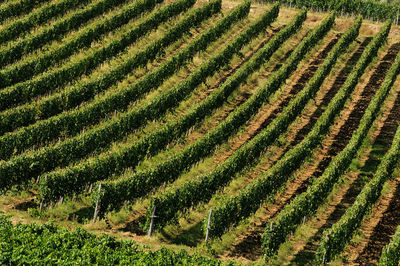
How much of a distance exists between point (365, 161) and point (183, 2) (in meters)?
33.1

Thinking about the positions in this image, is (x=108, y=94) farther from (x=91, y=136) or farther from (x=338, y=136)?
(x=338, y=136)

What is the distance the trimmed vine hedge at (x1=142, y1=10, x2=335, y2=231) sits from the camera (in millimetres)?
33750

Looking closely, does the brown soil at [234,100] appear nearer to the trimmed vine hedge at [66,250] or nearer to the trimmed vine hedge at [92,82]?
the trimmed vine hedge at [92,82]

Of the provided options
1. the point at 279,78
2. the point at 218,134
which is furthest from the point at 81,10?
the point at 218,134

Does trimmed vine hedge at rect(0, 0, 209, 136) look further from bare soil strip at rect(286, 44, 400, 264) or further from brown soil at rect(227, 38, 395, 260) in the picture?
bare soil strip at rect(286, 44, 400, 264)

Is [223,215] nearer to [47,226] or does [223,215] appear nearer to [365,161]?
[47,226]

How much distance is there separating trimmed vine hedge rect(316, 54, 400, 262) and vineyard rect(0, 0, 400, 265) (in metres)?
0.13

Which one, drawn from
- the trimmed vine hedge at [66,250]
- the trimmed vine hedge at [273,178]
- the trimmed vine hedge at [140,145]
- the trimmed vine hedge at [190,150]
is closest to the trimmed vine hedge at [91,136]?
the trimmed vine hedge at [140,145]

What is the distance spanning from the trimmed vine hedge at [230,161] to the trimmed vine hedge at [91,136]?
6956mm

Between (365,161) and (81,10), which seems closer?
(365,161)

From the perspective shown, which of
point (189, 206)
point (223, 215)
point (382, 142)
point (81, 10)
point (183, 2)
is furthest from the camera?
point (183, 2)

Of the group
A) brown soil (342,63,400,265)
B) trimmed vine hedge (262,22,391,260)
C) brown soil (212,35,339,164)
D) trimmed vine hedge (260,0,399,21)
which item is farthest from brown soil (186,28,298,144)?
trimmed vine hedge (260,0,399,21)

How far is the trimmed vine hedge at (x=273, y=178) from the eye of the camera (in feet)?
110

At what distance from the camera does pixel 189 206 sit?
1404 inches
